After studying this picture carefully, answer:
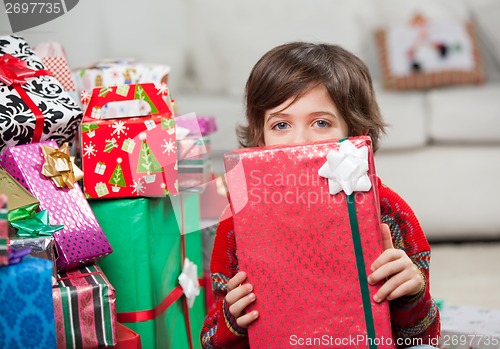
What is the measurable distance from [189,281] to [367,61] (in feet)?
5.54

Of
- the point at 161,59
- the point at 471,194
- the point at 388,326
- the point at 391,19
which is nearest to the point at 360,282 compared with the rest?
the point at 388,326

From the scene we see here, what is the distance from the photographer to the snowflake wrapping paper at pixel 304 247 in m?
0.92

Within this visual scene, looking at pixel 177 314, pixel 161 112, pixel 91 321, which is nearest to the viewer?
pixel 91 321

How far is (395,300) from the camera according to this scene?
3.33 ft

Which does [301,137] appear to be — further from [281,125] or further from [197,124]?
[197,124]

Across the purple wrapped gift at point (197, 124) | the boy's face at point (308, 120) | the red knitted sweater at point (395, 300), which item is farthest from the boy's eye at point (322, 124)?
the purple wrapped gift at point (197, 124)

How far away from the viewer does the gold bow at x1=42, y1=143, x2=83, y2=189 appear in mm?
1148

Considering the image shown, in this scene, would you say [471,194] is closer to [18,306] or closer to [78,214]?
[78,214]

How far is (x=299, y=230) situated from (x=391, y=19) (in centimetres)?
213

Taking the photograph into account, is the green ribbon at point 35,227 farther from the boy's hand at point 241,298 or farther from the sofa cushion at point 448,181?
the sofa cushion at point 448,181

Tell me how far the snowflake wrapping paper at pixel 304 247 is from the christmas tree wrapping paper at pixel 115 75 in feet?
1.86

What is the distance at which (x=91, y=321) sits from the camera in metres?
1.03

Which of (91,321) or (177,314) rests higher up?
(91,321)

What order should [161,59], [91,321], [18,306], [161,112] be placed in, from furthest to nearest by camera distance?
[161,59], [161,112], [91,321], [18,306]
